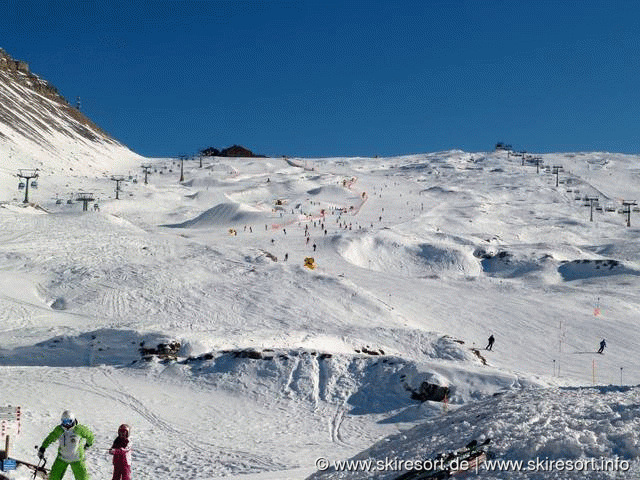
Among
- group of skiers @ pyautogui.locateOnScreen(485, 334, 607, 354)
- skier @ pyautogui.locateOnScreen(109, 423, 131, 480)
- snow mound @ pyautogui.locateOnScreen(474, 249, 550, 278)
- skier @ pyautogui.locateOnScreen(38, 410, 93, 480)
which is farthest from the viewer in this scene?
snow mound @ pyautogui.locateOnScreen(474, 249, 550, 278)

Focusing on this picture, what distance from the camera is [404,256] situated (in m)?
60.2

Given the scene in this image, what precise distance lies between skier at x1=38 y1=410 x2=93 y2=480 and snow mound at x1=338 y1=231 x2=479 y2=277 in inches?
1812

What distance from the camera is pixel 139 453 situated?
1722 centimetres

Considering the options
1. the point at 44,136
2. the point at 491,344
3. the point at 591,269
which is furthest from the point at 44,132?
the point at 491,344

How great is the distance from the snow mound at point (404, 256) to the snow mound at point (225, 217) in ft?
52.6

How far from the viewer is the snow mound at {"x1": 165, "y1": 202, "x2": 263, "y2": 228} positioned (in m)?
71.5

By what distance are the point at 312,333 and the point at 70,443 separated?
22.7m

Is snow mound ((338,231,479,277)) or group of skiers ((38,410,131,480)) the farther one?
snow mound ((338,231,479,277))

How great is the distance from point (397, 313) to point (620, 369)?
1209 centimetres

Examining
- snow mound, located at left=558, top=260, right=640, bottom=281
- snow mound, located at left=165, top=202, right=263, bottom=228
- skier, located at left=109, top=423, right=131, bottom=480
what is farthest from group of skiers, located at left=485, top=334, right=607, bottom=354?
snow mound, located at left=165, top=202, right=263, bottom=228

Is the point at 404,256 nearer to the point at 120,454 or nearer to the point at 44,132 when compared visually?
the point at 120,454

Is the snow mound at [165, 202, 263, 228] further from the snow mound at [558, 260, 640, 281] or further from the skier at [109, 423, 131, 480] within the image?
the skier at [109, 423, 131, 480]

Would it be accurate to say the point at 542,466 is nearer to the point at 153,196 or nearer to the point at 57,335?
the point at 57,335

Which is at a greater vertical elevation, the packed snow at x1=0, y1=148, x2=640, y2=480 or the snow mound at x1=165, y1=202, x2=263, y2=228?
the snow mound at x1=165, y1=202, x2=263, y2=228
